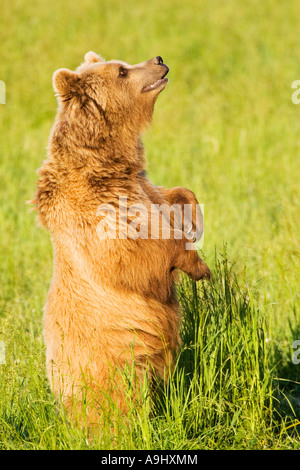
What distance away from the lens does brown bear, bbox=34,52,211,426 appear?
146 inches

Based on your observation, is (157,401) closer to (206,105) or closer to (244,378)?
(244,378)

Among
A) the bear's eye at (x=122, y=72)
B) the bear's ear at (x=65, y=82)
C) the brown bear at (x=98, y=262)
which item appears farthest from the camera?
the bear's eye at (x=122, y=72)

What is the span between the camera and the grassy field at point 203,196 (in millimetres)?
3766

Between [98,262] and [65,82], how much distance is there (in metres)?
1.04

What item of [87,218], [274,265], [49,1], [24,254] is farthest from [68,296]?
[49,1]

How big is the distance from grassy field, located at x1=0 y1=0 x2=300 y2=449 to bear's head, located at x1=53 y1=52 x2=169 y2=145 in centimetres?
95

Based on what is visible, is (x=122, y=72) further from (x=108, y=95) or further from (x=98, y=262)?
(x=98, y=262)

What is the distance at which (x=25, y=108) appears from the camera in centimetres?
1176

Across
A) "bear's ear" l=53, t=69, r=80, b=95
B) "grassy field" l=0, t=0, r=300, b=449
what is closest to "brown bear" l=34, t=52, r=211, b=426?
"bear's ear" l=53, t=69, r=80, b=95

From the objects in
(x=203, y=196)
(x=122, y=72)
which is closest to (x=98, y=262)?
(x=122, y=72)

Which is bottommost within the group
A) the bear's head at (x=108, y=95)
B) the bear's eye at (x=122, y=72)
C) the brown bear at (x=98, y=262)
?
the brown bear at (x=98, y=262)

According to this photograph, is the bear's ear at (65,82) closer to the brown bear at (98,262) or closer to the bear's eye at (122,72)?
the brown bear at (98,262)

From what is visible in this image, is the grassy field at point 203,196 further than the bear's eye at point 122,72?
No

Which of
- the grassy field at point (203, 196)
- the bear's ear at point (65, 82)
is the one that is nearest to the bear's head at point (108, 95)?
the bear's ear at point (65, 82)
